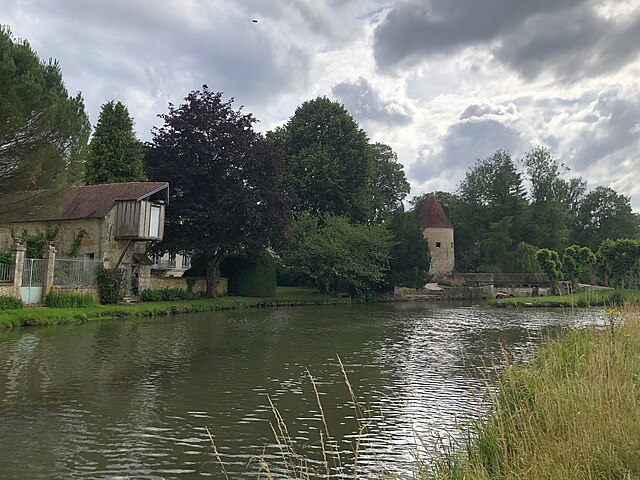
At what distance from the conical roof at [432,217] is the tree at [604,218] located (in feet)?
65.5

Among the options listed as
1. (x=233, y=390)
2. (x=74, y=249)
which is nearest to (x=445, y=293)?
(x=74, y=249)

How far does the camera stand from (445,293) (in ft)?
157

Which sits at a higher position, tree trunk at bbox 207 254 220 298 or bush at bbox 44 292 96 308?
tree trunk at bbox 207 254 220 298

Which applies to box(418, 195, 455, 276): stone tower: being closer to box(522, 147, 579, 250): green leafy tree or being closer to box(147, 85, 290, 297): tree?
box(522, 147, 579, 250): green leafy tree

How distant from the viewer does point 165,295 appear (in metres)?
29.9

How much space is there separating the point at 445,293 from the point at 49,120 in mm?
36124

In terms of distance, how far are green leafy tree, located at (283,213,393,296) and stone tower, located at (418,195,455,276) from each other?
20093 mm

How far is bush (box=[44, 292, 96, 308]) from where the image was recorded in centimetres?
2273

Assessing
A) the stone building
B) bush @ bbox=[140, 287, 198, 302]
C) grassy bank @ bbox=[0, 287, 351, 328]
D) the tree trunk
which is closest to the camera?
grassy bank @ bbox=[0, 287, 351, 328]

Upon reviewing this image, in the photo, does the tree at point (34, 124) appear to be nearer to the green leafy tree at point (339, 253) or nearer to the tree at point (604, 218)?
the green leafy tree at point (339, 253)

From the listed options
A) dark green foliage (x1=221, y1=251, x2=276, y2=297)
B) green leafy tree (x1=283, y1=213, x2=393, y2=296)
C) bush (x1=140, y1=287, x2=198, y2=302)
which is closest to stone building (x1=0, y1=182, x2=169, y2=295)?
bush (x1=140, y1=287, x2=198, y2=302)

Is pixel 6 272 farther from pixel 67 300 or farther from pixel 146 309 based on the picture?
pixel 146 309

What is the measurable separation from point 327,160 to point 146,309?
2236cm

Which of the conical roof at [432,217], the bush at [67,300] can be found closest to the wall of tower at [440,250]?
the conical roof at [432,217]
